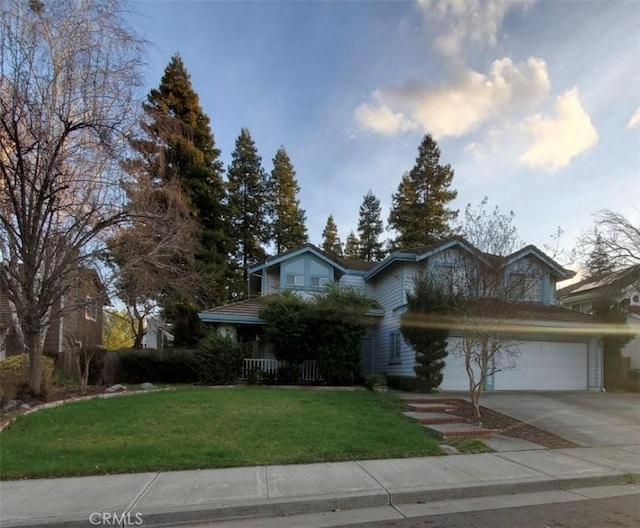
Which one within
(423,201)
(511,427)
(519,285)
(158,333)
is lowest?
(511,427)

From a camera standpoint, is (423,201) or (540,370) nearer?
(540,370)

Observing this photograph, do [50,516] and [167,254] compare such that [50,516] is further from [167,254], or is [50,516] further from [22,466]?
[167,254]

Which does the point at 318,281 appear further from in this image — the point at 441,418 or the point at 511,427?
the point at 511,427

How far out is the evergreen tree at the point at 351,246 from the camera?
48.7m

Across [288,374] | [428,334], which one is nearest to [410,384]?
[428,334]

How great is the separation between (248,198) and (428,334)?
2573 cm

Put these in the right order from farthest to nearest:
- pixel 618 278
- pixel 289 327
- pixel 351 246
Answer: pixel 351 246 < pixel 618 278 < pixel 289 327

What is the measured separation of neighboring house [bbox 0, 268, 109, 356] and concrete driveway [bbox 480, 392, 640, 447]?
11.7 metres

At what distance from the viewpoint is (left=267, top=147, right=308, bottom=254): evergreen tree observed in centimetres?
3825

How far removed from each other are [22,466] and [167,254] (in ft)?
25.4

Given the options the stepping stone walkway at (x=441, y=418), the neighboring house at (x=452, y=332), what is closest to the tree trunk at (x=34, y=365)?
the neighboring house at (x=452, y=332)

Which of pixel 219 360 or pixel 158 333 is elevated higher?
pixel 219 360

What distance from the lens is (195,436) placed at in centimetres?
822

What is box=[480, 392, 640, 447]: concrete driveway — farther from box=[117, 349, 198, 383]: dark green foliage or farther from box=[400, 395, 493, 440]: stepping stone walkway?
box=[117, 349, 198, 383]: dark green foliage
